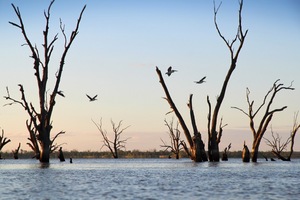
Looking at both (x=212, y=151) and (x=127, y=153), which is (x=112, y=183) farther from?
(x=127, y=153)

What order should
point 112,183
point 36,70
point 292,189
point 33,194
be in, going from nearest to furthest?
point 33,194 → point 292,189 → point 112,183 → point 36,70

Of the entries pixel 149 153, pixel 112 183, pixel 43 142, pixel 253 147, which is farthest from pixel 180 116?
pixel 149 153

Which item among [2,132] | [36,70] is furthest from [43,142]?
[2,132]

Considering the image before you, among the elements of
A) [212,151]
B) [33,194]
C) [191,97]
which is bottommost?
[33,194]

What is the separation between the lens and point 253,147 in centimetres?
4631

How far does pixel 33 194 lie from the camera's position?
20.1m

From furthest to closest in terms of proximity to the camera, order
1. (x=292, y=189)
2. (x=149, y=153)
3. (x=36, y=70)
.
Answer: (x=149, y=153) < (x=36, y=70) < (x=292, y=189)

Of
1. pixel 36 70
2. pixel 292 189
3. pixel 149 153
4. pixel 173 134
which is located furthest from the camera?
pixel 149 153

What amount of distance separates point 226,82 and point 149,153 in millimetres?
43776

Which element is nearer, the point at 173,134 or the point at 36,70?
the point at 36,70

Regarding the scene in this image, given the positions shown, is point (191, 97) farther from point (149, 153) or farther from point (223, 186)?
point (149, 153)

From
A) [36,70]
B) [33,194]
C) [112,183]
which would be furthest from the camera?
[36,70]

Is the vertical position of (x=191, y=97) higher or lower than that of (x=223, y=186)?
higher

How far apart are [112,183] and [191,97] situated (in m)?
22.6
